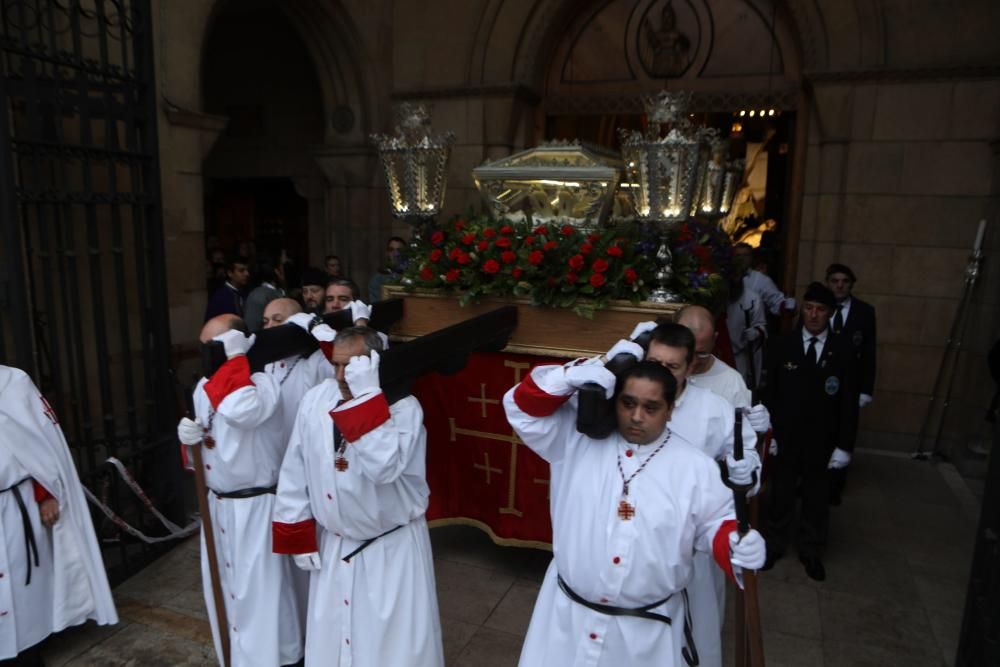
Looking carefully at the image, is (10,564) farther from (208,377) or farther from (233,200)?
(233,200)

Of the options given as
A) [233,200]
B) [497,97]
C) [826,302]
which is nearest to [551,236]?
[826,302]

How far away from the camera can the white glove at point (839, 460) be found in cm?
446

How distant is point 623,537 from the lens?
7.39 feet

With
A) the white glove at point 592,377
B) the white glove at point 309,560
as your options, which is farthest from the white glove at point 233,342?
the white glove at point 592,377

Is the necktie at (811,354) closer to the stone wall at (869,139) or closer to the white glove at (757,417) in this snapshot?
the white glove at (757,417)

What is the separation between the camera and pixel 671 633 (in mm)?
2336

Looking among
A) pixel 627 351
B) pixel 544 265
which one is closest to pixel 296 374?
pixel 544 265

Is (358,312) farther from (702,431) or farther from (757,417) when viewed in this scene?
(757,417)

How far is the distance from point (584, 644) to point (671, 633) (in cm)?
29

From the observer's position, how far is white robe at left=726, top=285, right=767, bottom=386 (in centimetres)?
633

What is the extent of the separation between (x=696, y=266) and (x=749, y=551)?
245 centimetres

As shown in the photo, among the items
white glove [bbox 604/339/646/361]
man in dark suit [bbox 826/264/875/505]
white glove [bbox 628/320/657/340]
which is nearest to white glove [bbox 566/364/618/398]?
white glove [bbox 604/339/646/361]

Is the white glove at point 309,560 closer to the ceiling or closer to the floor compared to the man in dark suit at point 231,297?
closer to the floor

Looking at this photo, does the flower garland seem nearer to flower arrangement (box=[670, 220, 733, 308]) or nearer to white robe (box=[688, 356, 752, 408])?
flower arrangement (box=[670, 220, 733, 308])
